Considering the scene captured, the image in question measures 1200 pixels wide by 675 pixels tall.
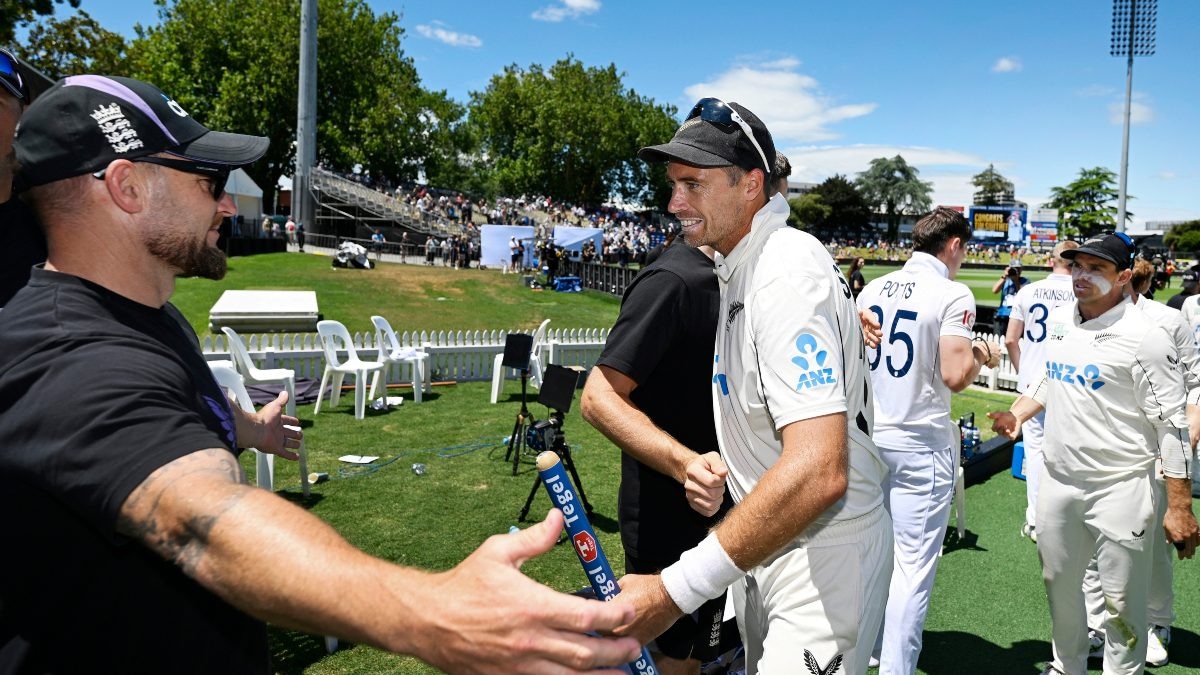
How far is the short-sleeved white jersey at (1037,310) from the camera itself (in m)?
7.25

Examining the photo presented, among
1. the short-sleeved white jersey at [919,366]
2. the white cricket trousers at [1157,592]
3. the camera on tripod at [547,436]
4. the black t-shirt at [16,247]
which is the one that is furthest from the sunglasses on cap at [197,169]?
the white cricket trousers at [1157,592]

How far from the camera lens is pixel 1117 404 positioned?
398 centimetres

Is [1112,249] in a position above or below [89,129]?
below

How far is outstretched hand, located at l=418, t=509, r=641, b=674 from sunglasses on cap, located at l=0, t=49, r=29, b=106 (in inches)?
117

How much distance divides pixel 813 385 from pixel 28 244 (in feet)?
9.67

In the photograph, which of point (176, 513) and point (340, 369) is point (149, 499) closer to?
point (176, 513)

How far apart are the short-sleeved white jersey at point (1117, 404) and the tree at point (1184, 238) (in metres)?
100

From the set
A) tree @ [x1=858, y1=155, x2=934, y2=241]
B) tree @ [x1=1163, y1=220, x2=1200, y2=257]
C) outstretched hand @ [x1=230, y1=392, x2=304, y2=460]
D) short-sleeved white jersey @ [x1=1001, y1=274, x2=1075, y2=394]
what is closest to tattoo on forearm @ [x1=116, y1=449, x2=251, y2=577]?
outstretched hand @ [x1=230, y1=392, x2=304, y2=460]

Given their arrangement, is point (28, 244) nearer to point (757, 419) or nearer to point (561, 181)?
point (757, 419)

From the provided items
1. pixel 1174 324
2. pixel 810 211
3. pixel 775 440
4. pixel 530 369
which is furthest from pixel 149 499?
pixel 810 211

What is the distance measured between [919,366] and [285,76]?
5073cm

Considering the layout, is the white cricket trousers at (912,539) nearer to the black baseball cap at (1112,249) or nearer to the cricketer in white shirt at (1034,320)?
the black baseball cap at (1112,249)

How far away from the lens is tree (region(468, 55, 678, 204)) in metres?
65.9

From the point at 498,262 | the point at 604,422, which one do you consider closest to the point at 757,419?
the point at 604,422
